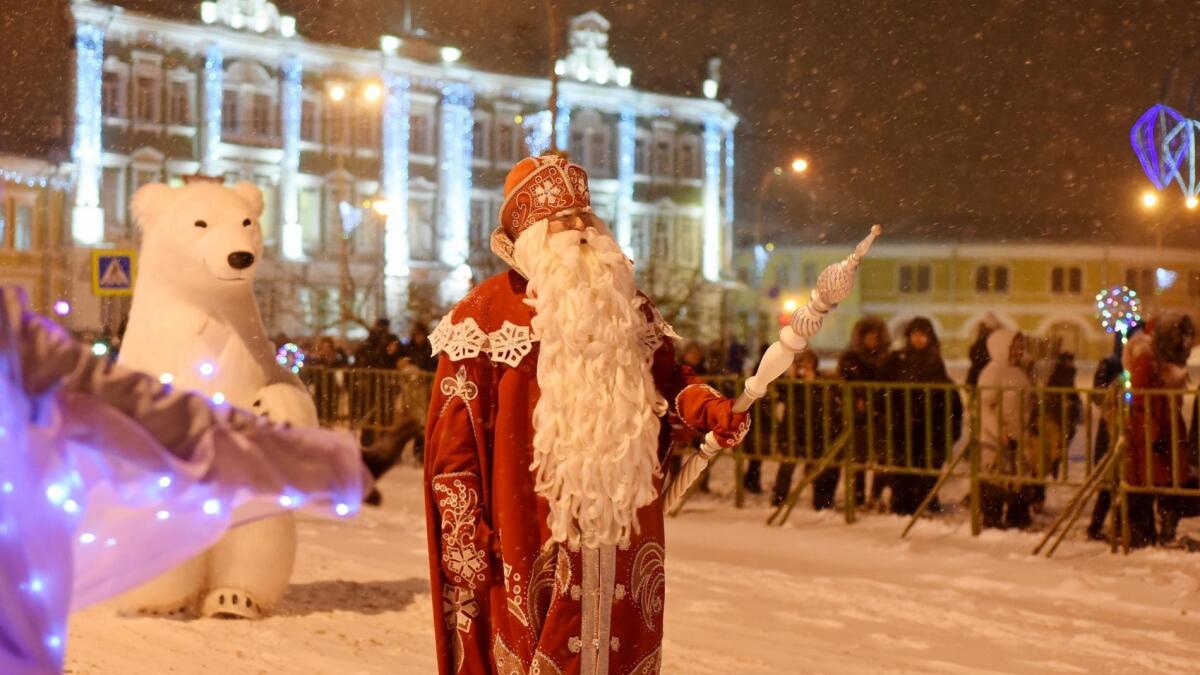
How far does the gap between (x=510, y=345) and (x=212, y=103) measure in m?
42.6

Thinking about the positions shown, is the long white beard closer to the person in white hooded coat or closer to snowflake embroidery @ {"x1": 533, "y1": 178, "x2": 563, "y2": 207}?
snowflake embroidery @ {"x1": 533, "y1": 178, "x2": 563, "y2": 207}

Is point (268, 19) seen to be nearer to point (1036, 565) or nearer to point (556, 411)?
point (1036, 565)

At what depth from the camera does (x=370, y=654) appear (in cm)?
653

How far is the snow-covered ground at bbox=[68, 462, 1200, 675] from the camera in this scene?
6.46m

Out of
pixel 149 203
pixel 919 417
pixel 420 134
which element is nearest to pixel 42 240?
pixel 420 134

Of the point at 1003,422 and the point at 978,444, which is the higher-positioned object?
the point at 1003,422

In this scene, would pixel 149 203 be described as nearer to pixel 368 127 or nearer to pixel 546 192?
pixel 546 192

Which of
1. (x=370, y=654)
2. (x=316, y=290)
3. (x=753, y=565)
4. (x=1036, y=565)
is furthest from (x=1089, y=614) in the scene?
(x=316, y=290)

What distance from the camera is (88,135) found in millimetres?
42375

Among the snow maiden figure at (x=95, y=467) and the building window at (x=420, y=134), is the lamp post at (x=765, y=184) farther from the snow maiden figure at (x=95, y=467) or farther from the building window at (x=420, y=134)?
the snow maiden figure at (x=95, y=467)

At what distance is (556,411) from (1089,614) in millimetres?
4694

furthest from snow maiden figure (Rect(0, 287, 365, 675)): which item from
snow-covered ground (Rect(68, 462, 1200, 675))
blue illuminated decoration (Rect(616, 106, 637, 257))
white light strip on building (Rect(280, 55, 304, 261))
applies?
blue illuminated decoration (Rect(616, 106, 637, 257))

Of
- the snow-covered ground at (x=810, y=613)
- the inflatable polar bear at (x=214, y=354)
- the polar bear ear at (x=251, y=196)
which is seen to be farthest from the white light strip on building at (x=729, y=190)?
the inflatable polar bear at (x=214, y=354)

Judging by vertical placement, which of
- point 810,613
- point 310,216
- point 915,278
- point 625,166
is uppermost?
point 625,166
